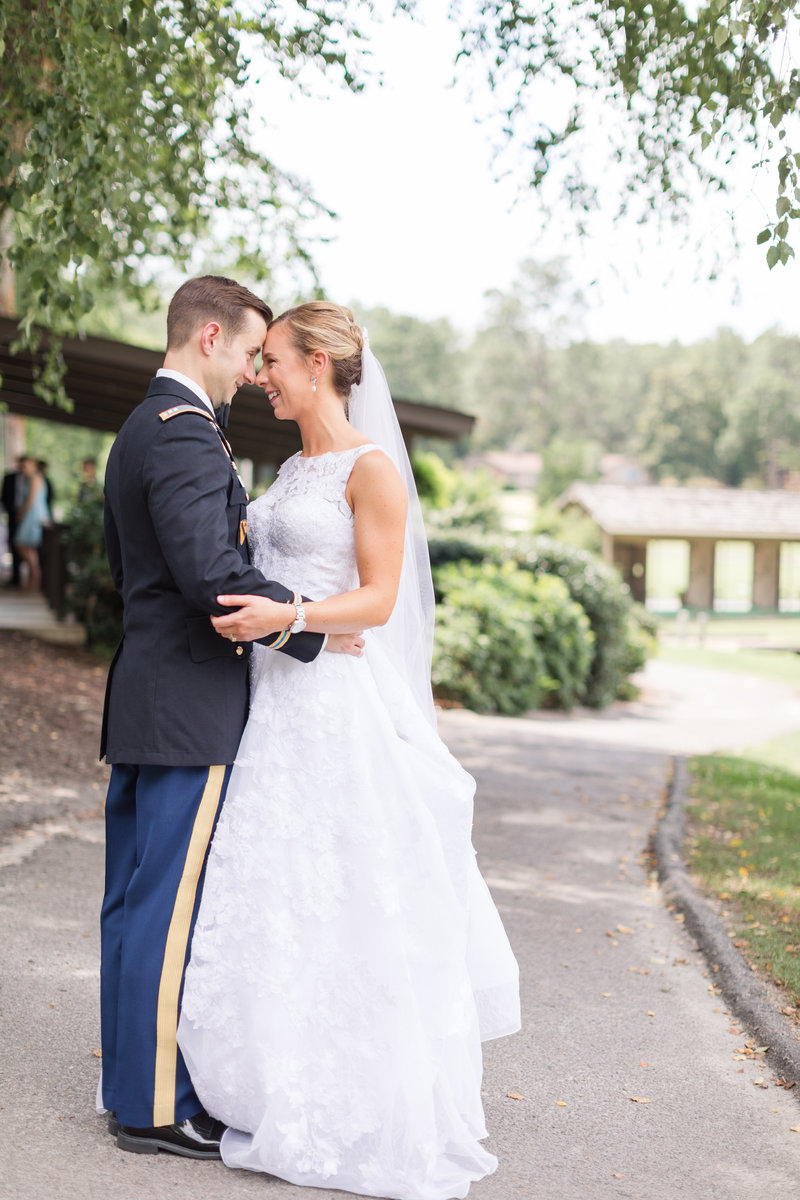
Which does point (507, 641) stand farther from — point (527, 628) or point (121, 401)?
point (121, 401)

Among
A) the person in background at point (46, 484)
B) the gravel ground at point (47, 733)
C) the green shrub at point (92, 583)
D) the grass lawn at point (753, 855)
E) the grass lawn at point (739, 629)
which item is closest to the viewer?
the grass lawn at point (753, 855)

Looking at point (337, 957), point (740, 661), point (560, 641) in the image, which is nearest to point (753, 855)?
point (337, 957)

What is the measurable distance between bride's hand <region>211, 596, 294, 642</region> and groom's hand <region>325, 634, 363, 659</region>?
A: 8.9 inches

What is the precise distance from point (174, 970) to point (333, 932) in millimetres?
445

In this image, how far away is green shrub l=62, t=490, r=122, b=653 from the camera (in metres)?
13.0

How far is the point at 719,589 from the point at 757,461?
114ft

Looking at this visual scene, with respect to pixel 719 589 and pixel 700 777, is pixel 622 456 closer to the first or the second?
pixel 719 589

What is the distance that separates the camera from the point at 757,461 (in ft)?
246

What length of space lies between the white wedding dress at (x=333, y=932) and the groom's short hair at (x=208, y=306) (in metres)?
0.49

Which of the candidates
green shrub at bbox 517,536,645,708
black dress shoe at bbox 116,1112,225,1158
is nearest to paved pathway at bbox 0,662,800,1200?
black dress shoe at bbox 116,1112,225,1158

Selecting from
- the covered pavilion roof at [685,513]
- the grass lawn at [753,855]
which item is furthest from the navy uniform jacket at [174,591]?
the covered pavilion roof at [685,513]

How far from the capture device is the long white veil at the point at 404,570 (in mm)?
3516

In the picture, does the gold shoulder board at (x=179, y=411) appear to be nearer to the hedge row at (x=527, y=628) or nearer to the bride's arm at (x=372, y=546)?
the bride's arm at (x=372, y=546)

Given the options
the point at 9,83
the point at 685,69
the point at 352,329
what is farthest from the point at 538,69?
the point at 352,329
